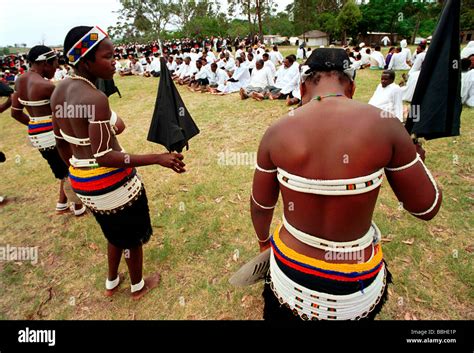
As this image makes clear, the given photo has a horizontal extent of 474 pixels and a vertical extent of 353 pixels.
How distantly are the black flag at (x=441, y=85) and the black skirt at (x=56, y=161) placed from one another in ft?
13.8

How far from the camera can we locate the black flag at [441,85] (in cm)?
164

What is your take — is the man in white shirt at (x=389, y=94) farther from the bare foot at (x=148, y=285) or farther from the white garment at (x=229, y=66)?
the white garment at (x=229, y=66)

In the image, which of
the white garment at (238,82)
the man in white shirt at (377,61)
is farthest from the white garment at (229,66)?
the man in white shirt at (377,61)

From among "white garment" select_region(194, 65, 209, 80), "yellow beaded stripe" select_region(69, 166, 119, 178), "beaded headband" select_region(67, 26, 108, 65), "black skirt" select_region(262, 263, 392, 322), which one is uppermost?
"white garment" select_region(194, 65, 209, 80)

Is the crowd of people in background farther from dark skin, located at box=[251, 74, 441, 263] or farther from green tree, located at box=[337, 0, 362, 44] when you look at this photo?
green tree, located at box=[337, 0, 362, 44]

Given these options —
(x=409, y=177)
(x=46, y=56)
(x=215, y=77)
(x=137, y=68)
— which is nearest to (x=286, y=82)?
(x=215, y=77)

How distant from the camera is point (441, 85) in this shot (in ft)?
5.57

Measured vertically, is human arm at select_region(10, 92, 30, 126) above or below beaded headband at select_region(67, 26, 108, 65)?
below

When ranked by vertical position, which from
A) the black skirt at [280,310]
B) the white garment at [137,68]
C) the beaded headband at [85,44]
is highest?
the white garment at [137,68]

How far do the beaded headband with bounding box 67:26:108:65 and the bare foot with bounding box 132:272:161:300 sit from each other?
2234 mm

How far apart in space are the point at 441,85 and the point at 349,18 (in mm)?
36325

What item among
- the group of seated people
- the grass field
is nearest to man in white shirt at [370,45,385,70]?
the group of seated people

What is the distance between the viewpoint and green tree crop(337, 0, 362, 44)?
31203 millimetres

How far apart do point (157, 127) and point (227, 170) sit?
299 cm
